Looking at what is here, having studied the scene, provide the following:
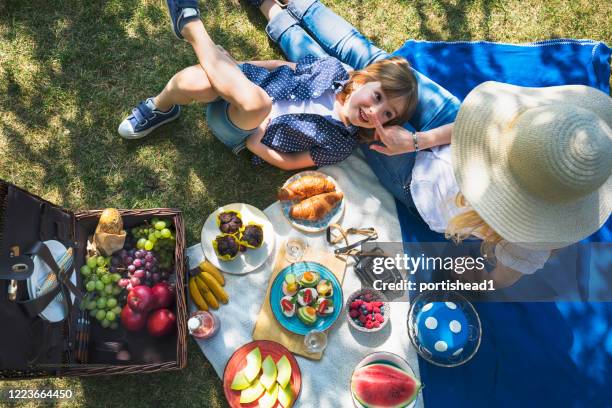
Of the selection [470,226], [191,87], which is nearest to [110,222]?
[191,87]

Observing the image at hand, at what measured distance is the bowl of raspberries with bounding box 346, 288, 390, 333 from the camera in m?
3.79

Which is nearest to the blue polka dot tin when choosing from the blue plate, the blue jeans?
the blue plate

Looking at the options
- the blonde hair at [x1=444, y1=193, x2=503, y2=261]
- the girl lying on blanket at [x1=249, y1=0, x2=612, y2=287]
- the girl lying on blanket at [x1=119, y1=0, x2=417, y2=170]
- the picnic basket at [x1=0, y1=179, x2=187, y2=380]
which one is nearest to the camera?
the girl lying on blanket at [x1=249, y1=0, x2=612, y2=287]

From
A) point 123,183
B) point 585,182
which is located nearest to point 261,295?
point 123,183

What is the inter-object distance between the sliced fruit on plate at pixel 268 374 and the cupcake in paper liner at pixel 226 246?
2.69 feet

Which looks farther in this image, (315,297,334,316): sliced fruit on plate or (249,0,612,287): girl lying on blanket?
(315,297,334,316): sliced fruit on plate

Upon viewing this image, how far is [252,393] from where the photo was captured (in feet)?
11.7

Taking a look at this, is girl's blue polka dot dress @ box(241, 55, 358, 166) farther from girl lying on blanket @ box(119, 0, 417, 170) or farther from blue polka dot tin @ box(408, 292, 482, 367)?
blue polka dot tin @ box(408, 292, 482, 367)

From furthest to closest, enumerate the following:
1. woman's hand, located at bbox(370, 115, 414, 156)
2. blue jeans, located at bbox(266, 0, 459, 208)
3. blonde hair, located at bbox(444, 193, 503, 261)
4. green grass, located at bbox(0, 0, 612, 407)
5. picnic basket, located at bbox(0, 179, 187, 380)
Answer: green grass, located at bbox(0, 0, 612, 407), blue jeans, located at bbox(266, 0, 459, 208), woman's hand, located at bbox(370, 115, 414, 156), blonde hair, located at bbox(444, 193, 503, 261), picnic basket, located at bbox(0, 179, 187, 380)

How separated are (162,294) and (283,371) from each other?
105cm

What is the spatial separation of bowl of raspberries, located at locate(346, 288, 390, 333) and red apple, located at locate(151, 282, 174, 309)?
134 cm

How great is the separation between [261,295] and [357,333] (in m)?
0.81

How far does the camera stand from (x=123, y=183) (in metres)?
4.19

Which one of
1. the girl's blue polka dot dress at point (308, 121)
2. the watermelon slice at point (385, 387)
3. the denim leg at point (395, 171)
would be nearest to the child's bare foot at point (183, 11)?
the girl's blue polka dot dress at point (308, 121)
